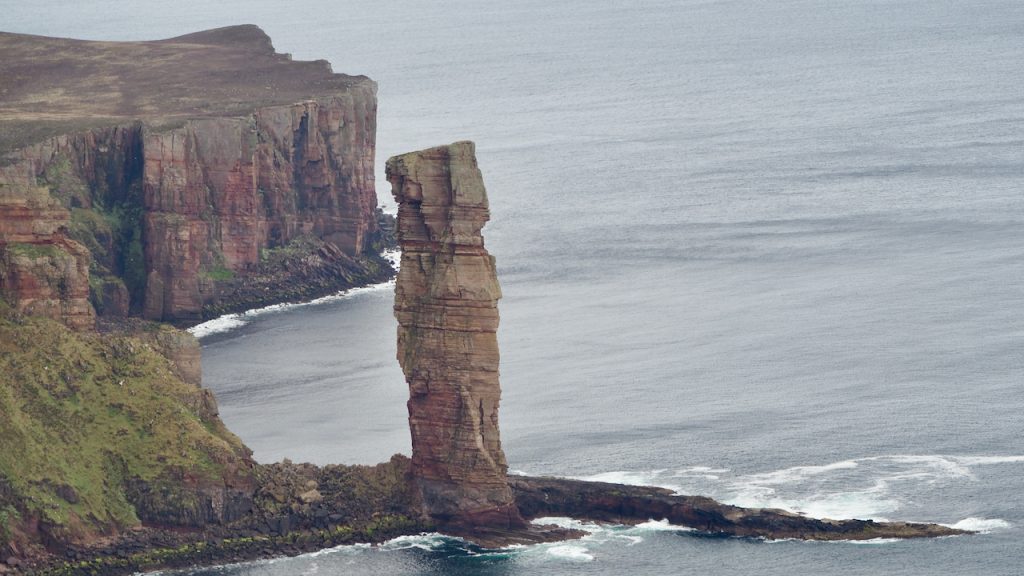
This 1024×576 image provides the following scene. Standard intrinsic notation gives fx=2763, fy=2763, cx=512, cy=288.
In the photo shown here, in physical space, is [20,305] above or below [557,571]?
above

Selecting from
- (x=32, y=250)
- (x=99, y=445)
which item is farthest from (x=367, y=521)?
(x=32, y=250)

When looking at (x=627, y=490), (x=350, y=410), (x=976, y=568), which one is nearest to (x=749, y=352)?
(x=350, y=410)

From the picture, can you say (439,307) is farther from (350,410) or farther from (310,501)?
(350,410)

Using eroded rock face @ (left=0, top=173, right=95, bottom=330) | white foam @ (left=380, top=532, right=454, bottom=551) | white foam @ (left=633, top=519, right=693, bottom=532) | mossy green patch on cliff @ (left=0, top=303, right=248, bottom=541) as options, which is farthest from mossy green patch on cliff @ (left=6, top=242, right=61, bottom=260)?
white foam @ (left=633, top=519, right=693, bottom=532)

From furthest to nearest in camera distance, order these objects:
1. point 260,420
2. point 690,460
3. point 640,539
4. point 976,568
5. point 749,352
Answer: point 749,352 → point 260,420 → point 690,460 → point 640,539 → point 976,568

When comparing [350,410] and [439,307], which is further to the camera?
[350,410]

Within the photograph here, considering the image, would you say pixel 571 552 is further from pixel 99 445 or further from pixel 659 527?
pixel 99 445

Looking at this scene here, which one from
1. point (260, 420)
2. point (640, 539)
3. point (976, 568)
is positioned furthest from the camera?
point (260, 420)

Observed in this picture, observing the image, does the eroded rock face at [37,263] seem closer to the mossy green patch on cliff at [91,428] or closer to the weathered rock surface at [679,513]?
the mossy green patch on cliff at [91,428]
